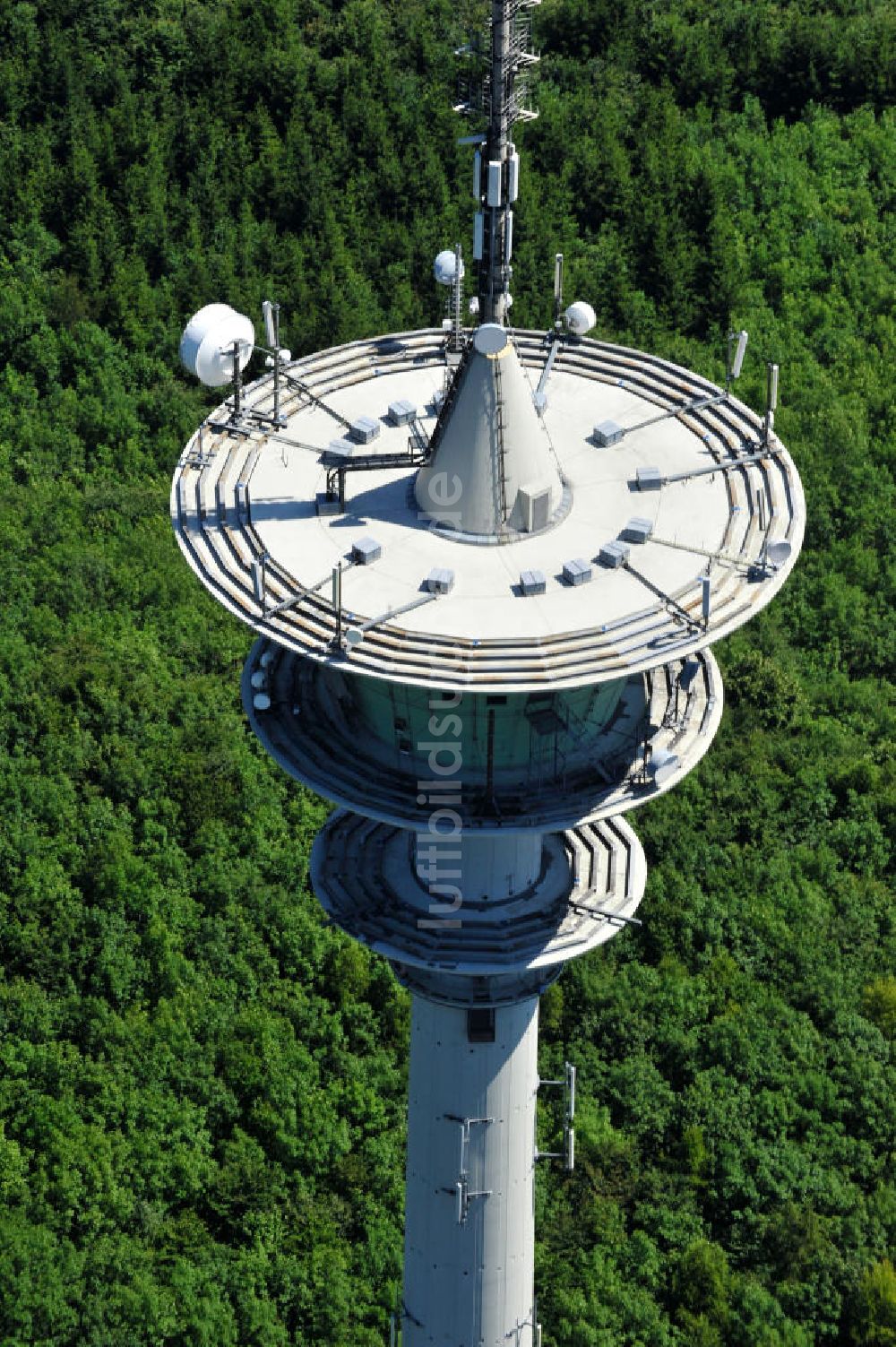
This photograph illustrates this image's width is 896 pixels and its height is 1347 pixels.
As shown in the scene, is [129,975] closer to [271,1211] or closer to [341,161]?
[271,1211]

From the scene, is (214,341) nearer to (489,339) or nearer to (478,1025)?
(489,339)

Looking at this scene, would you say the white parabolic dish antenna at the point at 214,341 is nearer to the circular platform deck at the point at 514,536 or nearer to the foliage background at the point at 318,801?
the circular platform deck at the point at 514,536

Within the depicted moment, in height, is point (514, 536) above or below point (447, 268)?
below

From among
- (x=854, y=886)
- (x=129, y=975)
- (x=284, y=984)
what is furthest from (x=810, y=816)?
(x=129, y=975)

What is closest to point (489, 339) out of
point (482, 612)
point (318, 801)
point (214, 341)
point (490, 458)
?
point (490, 458)

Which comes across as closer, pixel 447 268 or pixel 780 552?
pixel 780 552

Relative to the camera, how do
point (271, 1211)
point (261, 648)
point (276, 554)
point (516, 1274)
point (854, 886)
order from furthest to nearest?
point (854, 886) < point (271, 1211) < point (516, 1274) < point (261, 648) < point (276, 554)
